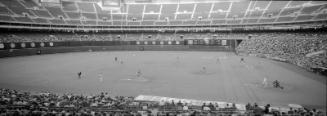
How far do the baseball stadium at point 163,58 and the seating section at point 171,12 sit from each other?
32 centimetres

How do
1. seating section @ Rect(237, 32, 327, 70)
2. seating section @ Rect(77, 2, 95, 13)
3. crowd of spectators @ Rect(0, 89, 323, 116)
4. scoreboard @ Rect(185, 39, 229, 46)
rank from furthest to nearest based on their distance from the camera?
seating section @ Rect(77, 2, 95, 13) → scoreboard @ Rect(185, 39, 229, 46) → seating section @ Rect(237, 32, 327, 70) → crowd of spectators @ Rect(0, 89, 323, 116)

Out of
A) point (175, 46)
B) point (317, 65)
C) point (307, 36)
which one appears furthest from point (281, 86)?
point (175, 46)

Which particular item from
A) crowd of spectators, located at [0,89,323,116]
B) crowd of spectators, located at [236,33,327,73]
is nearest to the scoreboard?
crowd of spectators, located at [236,33,327,73]

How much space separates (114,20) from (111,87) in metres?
53.5

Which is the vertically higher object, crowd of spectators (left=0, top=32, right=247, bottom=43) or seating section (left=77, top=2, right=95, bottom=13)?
seating section (left=77, top=2, right=95, bottom=13)

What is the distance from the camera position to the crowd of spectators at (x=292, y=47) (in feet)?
113

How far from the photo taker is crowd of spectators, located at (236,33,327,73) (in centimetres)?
3441

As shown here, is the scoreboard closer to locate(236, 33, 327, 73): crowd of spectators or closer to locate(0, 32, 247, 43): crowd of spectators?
locate(0, 32, 247, 43): crowd of spectators

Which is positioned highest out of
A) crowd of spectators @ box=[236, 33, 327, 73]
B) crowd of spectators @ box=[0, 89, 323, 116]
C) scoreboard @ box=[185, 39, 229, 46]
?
scoreboard @ box=[185, 39, 229, 46]

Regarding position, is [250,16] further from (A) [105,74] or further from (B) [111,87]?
(B) [111,87]

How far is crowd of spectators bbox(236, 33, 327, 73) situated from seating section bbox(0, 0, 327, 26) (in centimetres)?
797

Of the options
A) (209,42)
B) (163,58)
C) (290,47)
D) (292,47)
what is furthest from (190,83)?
(209,42)

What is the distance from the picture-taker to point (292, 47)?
143 feet

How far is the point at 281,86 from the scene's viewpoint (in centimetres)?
2402
